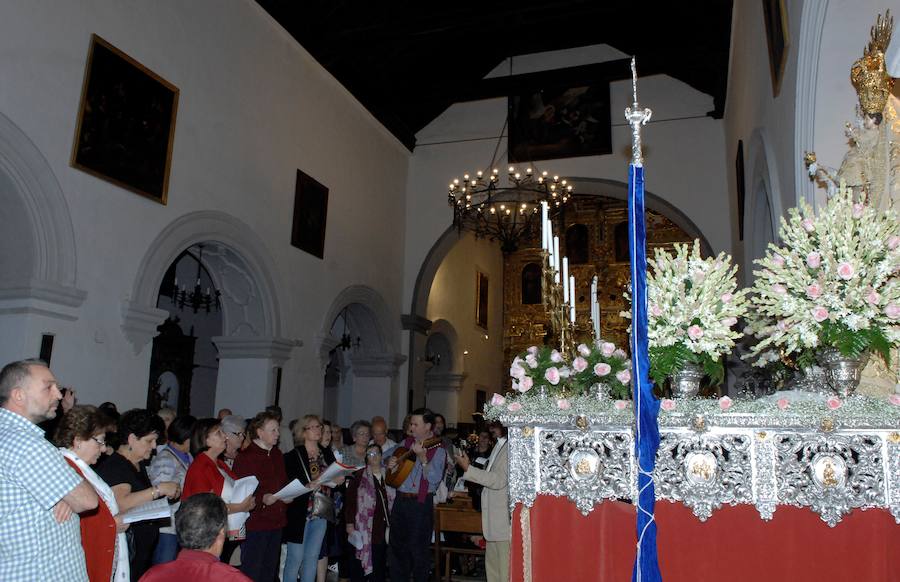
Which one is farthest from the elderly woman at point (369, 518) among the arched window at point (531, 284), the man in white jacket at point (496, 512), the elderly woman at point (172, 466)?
the arched window at point (531, 284)

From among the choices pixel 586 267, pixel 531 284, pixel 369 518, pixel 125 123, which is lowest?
pixel 369 518

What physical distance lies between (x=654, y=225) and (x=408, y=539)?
14.7 meters

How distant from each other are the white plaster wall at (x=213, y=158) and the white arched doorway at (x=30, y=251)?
7 cm

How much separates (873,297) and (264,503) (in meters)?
4.16

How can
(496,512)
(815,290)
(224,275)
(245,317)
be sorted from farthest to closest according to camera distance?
1. (245,317)
2. (224,275)
3. (496,512)
4. (815,290)

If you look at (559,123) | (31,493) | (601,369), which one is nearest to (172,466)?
(31,493)

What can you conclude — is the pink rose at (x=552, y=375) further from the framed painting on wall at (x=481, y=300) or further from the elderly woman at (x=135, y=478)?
the framed painting on wall at (x=481, y=300)

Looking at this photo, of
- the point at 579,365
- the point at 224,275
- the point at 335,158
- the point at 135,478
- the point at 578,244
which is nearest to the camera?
the point at 579,365

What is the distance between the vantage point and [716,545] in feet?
10.1

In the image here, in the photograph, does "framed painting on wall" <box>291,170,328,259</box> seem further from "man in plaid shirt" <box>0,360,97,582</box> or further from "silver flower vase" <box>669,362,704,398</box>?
"silver flower vase" <box>669,362,704,398</box>

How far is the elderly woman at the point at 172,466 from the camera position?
502cm

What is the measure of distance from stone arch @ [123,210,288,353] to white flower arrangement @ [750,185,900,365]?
21.4 feet

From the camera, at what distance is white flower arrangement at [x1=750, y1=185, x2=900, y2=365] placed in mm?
2994

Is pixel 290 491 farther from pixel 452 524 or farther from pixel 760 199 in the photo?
pixel 760 199
